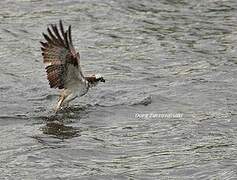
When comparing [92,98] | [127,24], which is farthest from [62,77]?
[127,24]

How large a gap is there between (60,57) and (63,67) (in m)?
0.28

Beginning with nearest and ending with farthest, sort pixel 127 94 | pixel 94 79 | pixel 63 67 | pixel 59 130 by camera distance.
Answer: pixel 59 130, pixel 63 67, pixel 94 79, pixel 127 94

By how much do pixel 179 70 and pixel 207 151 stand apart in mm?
4364

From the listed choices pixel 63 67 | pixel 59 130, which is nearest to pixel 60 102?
pixel 63 67

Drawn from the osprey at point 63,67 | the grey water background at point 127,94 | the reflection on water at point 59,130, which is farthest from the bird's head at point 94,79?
the reflection on water at point 59,130

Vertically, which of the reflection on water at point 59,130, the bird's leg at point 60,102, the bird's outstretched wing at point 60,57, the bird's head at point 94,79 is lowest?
the reflection on water at point 59,130

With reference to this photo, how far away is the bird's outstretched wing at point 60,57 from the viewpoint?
1213cm

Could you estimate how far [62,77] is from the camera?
1298cm

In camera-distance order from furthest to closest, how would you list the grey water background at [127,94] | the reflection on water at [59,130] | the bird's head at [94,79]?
1. the bird's head at [94,79]
2. the reflection on water at [59,130]
3. the grey water background at [127,94]

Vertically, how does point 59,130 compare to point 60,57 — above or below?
below

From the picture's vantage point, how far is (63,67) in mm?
12672

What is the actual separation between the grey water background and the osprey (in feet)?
1.16

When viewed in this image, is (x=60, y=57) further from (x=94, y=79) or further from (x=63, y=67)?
(x=94, y=79)

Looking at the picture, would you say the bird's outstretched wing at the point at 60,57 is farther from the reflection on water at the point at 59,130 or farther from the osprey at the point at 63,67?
the reflection on water at the point at 59,130
